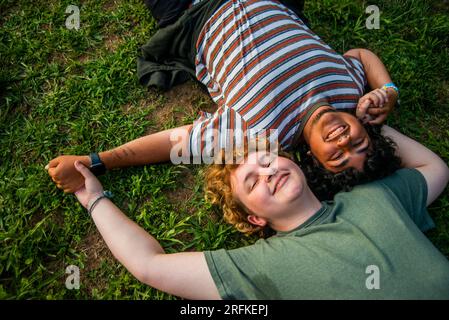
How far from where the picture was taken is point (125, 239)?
2369 millimetres

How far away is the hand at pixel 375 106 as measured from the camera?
268cm

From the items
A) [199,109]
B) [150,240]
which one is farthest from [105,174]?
[199,109]

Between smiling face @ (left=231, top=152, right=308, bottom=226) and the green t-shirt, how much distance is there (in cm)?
18

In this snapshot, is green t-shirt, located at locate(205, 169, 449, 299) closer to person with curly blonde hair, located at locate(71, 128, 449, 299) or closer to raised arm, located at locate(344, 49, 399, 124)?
person with curly blonde hair, located at locate(71, 128, 449, 299)

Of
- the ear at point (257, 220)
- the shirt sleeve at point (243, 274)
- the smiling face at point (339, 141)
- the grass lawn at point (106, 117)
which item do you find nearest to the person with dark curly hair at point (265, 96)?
the smiling face at point (339, 141)

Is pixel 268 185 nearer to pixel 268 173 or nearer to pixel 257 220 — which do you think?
pixel 268 173

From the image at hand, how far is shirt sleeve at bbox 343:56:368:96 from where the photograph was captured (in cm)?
282

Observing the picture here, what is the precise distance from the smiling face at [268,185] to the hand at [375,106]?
74 centimetres

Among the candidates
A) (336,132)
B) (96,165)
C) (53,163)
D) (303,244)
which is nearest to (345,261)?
(303,244)

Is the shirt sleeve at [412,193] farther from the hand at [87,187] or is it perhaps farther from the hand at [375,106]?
the hand at [87,187]

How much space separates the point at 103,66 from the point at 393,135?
238 centimetres

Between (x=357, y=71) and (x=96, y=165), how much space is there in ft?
6.78

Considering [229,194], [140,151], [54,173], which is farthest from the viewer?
[140,151]

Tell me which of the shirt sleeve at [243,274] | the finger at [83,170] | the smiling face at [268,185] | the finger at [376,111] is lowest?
the shirt sleeve at [243,274]
